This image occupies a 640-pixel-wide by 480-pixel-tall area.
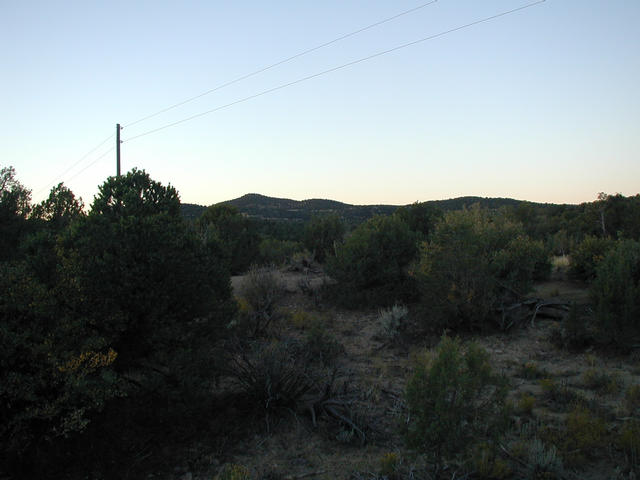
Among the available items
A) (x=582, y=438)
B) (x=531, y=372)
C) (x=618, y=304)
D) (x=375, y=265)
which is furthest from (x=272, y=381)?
(x=375, y=265)

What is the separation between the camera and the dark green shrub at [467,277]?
10.4 meters

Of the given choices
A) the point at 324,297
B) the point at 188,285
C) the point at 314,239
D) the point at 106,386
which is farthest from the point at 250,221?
the point at 106,386

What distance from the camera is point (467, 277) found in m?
10.5

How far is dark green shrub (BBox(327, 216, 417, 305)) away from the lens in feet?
45.2

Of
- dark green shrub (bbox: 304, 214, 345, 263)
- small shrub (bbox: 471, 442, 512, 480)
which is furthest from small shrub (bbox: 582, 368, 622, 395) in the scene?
dark green shrub (bbox: 304, 214, 345, 263)

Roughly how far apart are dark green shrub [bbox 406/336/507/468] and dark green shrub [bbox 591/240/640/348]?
5.38m

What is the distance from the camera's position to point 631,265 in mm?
9406

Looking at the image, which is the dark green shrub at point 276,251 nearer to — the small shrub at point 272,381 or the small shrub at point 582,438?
the small shrub at point 272,381

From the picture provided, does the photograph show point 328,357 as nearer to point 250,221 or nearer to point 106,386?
point 106,386

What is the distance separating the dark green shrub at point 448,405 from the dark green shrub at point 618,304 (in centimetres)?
538

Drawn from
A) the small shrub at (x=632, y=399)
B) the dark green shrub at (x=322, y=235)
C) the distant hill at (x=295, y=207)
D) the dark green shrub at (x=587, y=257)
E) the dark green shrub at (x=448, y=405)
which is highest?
the distant hill at (x=295, y=207)

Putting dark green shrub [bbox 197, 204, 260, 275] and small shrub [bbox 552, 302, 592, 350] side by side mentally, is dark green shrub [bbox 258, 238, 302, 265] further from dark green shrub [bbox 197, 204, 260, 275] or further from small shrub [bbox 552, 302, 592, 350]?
small shrub [bbox 552, 302, 592, 350]

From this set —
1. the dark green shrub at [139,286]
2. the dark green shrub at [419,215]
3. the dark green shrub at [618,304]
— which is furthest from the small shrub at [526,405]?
the dark green shrub at [419,215]

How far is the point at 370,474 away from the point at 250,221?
22384mm
